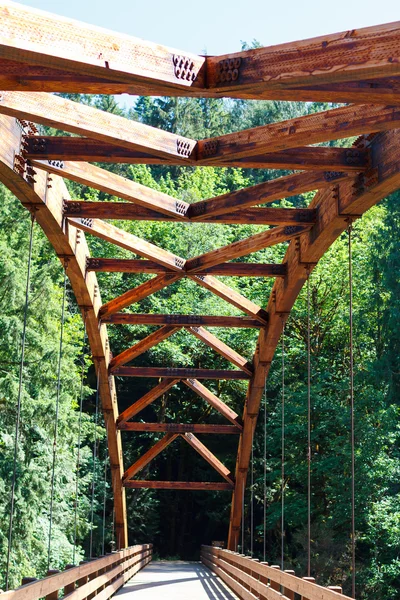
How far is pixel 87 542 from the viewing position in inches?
1055

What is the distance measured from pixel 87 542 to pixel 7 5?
24216mm

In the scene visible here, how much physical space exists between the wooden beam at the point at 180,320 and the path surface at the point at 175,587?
395cm

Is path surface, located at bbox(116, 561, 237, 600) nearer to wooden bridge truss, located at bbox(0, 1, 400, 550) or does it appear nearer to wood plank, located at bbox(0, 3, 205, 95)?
wooden bridge truss, located at bbox(0, 1, 400, 550)

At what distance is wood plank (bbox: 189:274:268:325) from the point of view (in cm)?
1169

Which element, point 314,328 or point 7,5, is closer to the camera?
point 7,5

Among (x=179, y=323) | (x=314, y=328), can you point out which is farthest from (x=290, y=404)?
(x=179, y=323)

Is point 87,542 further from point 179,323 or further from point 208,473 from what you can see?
point 179,323

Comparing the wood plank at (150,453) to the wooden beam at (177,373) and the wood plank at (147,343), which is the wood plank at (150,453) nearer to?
the wooden beam at (177,373)

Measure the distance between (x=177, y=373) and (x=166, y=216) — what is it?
7.70 m

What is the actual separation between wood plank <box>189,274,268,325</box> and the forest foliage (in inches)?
108

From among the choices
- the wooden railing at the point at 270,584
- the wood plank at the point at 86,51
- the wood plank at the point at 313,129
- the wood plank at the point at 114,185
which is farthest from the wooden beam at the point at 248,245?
the wood plank at the point at 86,51

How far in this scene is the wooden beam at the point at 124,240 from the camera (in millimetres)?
9820

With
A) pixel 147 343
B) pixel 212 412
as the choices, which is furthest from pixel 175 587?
pixel 212 412

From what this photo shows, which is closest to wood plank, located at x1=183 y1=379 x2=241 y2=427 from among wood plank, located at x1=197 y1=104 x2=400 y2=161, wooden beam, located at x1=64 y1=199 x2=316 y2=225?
wooden beam, located at x1=64 y1=199 x2=316 y2=225
